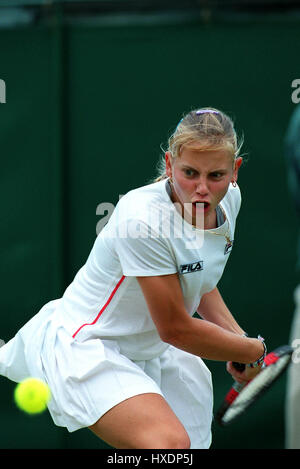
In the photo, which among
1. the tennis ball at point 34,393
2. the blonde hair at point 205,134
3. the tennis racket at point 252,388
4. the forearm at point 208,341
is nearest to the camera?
the blonde hair at point 205,134

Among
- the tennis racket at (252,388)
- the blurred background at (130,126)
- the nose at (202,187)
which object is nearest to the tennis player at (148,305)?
the nose at (202,187)

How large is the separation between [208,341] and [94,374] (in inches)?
15.8

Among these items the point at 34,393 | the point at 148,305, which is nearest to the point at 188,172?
the point at 148,305

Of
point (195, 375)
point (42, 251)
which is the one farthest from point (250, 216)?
point (195, 375)

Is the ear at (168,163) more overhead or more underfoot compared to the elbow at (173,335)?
more overhead

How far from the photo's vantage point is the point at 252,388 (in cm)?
387

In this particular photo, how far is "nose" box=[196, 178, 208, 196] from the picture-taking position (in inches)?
113

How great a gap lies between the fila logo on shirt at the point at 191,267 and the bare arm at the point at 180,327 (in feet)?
0.11

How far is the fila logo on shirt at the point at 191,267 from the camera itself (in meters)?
2.95

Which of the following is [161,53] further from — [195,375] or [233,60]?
[195,375]

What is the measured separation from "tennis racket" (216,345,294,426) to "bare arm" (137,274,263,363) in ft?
2.31

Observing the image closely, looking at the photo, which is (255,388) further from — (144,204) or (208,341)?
(144,204)

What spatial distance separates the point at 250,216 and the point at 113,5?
4.66ft

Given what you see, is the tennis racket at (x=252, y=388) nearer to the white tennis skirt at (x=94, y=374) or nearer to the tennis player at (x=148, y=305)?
the white tennis skirt at (x=94, y=374)
